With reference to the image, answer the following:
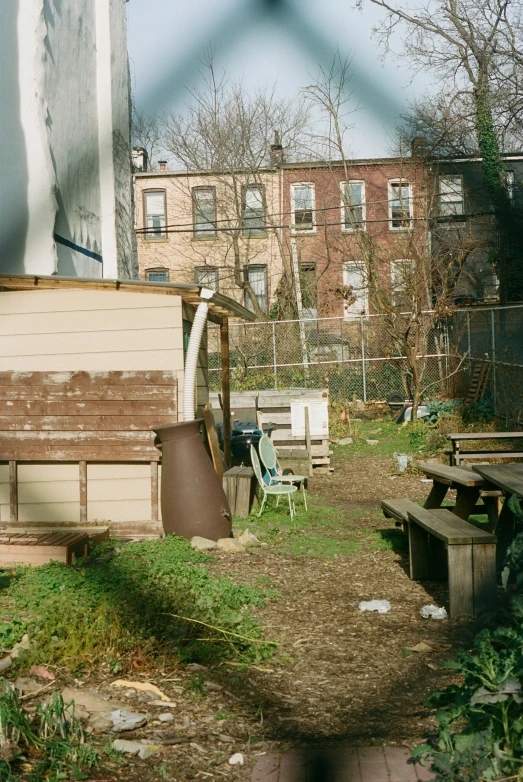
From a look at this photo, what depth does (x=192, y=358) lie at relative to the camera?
786 cm

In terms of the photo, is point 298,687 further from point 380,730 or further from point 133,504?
point 133,504

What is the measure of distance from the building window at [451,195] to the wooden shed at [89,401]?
7050mm

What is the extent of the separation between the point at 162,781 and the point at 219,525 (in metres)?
4.52

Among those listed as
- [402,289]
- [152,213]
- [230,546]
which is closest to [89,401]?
[230,546]

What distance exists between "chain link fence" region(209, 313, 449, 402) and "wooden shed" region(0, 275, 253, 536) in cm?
1106

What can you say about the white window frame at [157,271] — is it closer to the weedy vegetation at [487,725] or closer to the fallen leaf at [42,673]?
the fallen leaf at [42,673]

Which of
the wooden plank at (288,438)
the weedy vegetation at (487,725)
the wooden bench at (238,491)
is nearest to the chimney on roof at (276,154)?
the weedy vegetation at (487,725)

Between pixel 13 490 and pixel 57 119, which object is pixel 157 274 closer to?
pixel 13 490

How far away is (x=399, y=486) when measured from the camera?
1129 cm

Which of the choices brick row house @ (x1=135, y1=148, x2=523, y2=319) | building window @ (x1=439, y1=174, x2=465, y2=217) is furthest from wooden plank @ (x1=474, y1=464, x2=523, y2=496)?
building window @ (x1=439, y1=174, x2=465, y2=217)

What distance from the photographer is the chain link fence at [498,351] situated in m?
14.2

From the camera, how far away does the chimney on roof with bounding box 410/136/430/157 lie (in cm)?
78

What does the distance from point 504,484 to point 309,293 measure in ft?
62.3

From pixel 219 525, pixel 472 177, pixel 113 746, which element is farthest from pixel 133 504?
pixel 472 177
